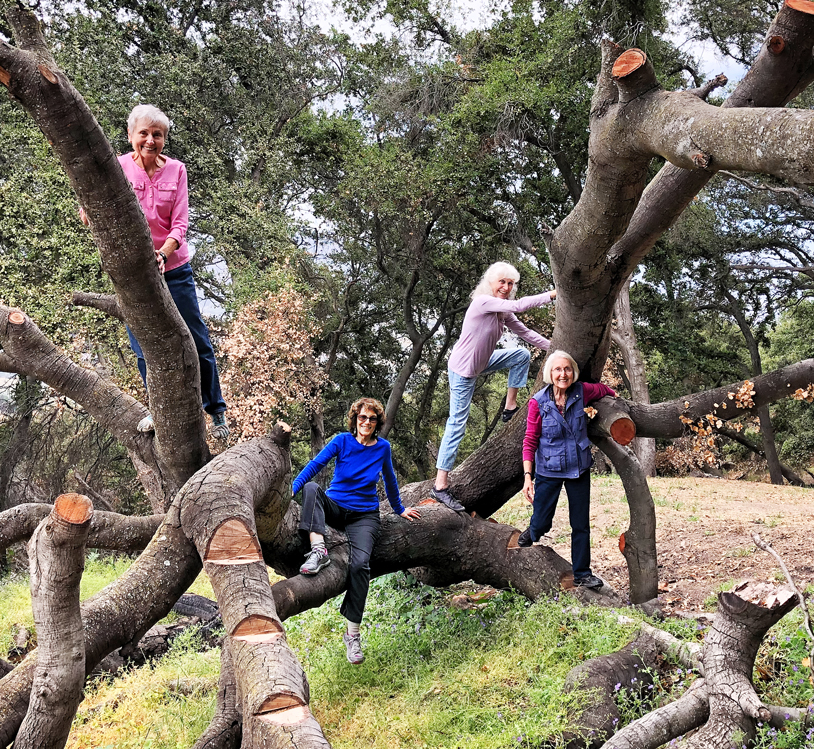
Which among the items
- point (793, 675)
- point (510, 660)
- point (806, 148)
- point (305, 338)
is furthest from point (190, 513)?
point (305, 338)

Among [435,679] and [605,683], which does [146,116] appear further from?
[605,683]

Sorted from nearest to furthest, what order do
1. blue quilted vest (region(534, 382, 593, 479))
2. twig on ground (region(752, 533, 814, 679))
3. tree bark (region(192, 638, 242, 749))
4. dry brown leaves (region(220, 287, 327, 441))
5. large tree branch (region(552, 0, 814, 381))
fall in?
twig on ground (region(752, 533, 814, 679)), tree bark (region(192, 638, 242, 749)), large tree branch (region(552, 0, 814, 381)), blue quilted vest (region(534, 382, 593, 479)), dry brown leaves (region(220, 287, 327, 441))

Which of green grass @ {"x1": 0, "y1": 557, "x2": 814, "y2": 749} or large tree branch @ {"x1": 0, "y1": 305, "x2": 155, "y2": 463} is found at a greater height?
large tree branch @ {"x1": 0, "y1": 305, "x2": 155, "y2": 463}

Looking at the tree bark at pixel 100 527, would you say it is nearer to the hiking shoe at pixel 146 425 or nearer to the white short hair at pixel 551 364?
the hiking shoe at pixel 146 425

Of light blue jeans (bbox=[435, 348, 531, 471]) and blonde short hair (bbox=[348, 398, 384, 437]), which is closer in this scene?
blonde short hair (bbox=[348, 398, 384, 437])

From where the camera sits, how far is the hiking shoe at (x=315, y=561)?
4.14m

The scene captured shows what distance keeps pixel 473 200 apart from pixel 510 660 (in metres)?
11.4

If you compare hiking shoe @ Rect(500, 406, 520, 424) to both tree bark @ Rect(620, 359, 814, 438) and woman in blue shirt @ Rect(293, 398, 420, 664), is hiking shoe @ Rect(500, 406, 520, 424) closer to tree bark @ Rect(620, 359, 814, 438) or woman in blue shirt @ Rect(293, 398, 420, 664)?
tree bark @ Rect(620, 359, 814, 438)

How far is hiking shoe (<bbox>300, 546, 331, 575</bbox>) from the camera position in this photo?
4137mm

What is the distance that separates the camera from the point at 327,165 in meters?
17.2

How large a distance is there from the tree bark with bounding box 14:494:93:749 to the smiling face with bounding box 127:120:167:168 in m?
2.07

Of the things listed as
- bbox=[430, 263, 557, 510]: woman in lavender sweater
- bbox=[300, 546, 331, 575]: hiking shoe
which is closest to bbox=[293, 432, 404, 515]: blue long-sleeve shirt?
bbox=[300, 546, 331, 575]: hiking shoe

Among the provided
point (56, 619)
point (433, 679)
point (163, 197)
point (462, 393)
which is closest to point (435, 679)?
point (433, 679)

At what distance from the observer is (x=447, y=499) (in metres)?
5.63
